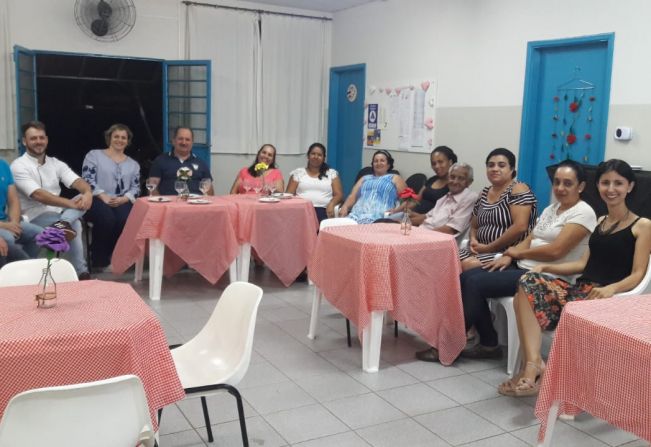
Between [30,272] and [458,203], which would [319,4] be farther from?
[30,272]

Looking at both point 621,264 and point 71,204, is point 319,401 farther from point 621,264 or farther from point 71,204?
point 71,204

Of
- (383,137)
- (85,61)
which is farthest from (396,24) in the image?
(85,61)

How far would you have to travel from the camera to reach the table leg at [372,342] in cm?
321

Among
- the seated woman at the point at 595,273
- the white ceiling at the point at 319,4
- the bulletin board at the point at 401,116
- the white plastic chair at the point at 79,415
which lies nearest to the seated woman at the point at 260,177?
the bulletin board at the point at 401,116

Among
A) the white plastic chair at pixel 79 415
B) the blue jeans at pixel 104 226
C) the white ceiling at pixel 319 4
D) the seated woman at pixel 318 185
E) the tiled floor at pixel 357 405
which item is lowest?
the tiled floor at pixel 357 405

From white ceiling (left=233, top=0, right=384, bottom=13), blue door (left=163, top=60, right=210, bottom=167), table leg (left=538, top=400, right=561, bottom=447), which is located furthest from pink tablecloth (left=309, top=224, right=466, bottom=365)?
white ceiling (left=233, top=0, right=384, bottom=13)

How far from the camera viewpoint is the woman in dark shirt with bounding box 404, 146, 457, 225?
4805 millimetres

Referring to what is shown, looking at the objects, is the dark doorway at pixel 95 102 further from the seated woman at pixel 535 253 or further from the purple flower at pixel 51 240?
the purple flower at pixel 51 240

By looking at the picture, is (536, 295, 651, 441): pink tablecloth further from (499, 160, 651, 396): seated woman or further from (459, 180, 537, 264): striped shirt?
(459, 180, 537, 264): striped shirt

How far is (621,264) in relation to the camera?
2.82m

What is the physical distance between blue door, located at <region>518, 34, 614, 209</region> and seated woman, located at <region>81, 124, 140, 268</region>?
3163 mm

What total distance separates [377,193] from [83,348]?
3663 millimetres

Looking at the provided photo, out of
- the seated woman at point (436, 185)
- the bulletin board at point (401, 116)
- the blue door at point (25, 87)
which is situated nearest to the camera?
the seated woman at point (436, 185)

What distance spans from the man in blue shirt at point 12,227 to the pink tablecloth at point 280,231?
1.38 m
